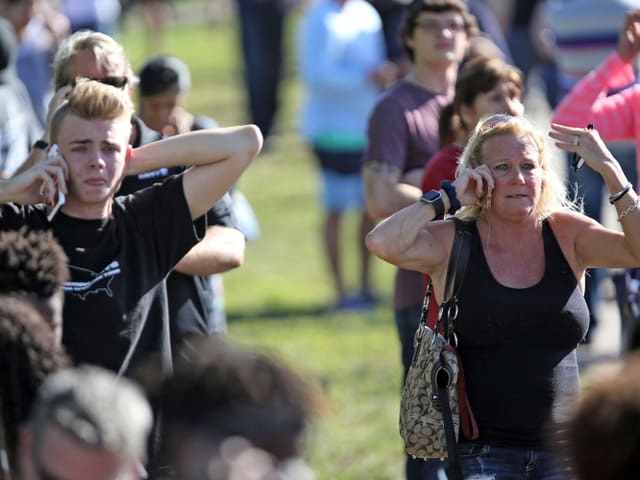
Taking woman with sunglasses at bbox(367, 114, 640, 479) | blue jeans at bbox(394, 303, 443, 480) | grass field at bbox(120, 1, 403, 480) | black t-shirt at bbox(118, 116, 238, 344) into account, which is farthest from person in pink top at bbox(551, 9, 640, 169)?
grass field at bbox(120, 1, 403, 480)

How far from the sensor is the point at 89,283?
4.38 m

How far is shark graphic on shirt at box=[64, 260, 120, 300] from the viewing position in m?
4.36

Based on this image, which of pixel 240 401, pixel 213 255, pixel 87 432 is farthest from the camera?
pixel 213 255

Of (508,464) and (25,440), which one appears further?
(508,464)

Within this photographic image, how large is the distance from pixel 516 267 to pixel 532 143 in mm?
466

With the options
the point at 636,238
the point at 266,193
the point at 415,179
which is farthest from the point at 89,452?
the point at 266,193

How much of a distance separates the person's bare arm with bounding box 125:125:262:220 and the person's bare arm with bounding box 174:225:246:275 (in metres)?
0.30

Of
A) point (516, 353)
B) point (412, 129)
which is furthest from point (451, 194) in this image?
point (412, 129)

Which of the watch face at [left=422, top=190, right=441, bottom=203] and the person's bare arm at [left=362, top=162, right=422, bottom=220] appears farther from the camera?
the person's bare arm at [left=362, top=162, right=422, bottom=220]

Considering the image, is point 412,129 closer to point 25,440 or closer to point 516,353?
point 516,353

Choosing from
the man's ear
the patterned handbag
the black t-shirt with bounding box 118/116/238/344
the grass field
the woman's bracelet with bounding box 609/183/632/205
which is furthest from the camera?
the grass field

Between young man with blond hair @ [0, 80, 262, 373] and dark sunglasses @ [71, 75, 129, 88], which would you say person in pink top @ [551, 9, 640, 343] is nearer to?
young man with blond hair @ [0, 80, 262, 373]

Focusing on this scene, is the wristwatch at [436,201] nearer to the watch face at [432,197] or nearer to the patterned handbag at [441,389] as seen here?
the watch face at [432,197]

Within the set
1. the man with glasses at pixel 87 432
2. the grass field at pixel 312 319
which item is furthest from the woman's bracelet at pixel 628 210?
the man with glasses at pixel 87 432
